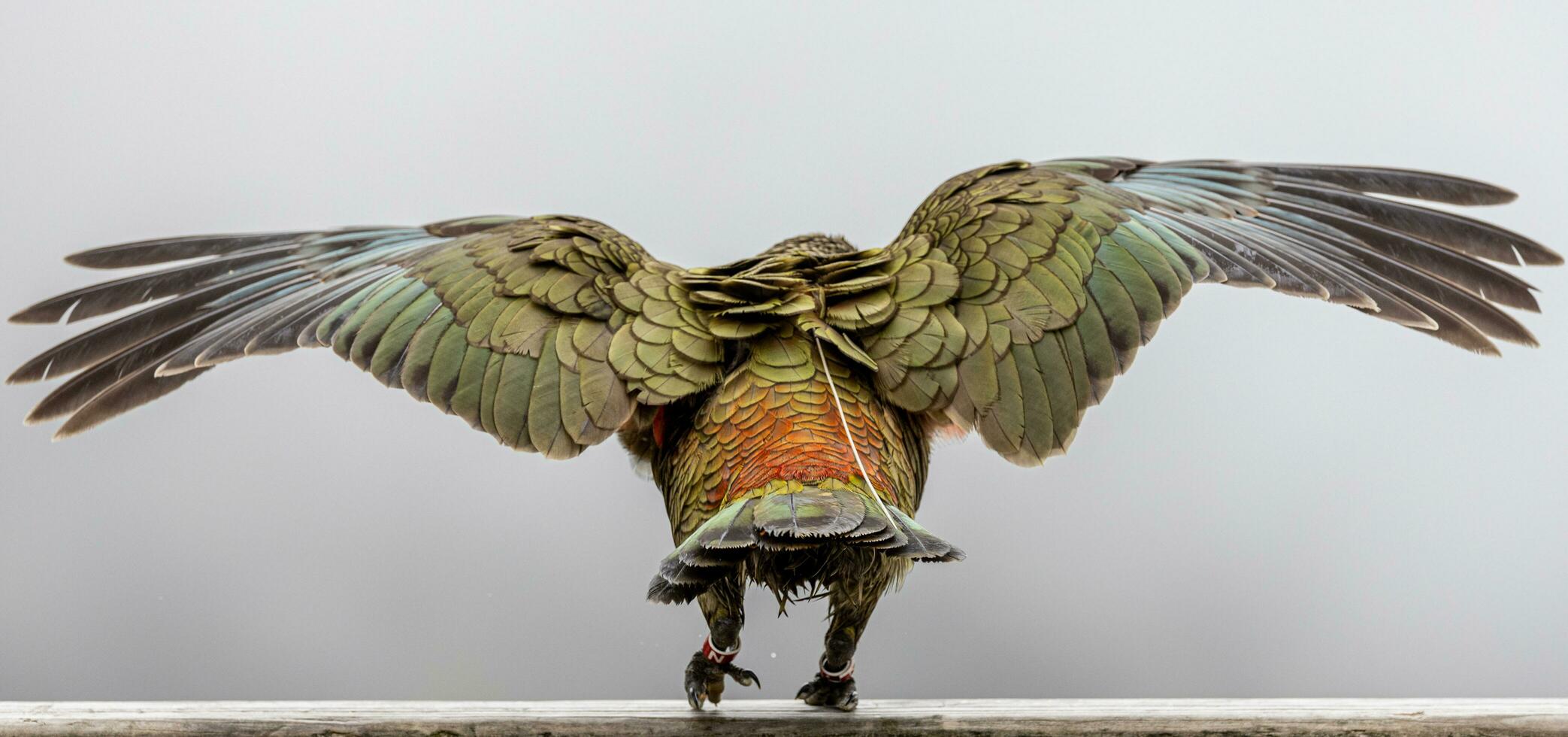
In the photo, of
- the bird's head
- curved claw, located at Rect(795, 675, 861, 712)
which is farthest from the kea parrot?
the bird's head

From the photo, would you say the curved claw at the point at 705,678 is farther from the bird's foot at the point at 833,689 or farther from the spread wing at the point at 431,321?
the spread wing at the point at 431,321

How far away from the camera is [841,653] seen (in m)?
2.37

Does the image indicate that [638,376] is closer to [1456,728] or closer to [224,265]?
[224,265]

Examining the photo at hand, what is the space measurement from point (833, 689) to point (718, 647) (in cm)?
28

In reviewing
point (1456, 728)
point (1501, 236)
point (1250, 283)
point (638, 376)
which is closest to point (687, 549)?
point (638, 376)

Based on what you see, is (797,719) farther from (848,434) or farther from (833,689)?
(848,434)

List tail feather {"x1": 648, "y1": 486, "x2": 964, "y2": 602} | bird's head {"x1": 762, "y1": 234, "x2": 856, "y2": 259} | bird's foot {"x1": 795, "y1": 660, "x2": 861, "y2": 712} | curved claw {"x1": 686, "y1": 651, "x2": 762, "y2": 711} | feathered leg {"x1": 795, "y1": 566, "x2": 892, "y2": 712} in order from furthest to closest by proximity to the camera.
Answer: bird's head {"x1": 762, "y1": 234, "x2": 856, "y2": 259}
bird's foot {"x1": 795, "y1": 660, "x2": 861, "y2": 712}
curved claw {"x1": 686, "y1": 651, "x2": 762, "y2": 711}
feathered leg {"x1": 795, "y1": 566, "x2": 892, "y2": 712}
tail feather {"x1": 648, "y1": 486, "x2": 964, "y2": 602}

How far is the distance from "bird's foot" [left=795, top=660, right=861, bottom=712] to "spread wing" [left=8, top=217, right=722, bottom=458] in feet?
2.34

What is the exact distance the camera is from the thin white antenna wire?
1850 mm

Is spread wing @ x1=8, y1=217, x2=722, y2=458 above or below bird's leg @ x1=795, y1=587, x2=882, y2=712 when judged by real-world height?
above

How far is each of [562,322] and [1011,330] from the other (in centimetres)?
85

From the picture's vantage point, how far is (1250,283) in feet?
7.36

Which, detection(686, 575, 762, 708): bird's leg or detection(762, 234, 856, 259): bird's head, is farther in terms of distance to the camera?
detection(762, 234, 856, 259): bird's head

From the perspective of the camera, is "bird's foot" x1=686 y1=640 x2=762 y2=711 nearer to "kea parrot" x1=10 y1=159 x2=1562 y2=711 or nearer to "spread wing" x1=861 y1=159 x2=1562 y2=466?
"kea parrot" x1=10 y1=159 x2=1562 y2=711
